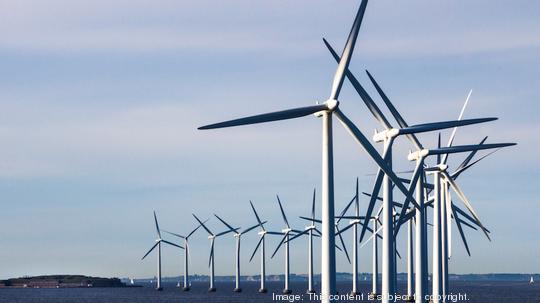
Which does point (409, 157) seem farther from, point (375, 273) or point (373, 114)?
point (375, 273)

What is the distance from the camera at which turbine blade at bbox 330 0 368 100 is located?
7294 cm

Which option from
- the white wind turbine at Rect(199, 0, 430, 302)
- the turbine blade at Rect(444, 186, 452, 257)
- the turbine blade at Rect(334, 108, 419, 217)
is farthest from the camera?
the turbine blade at Rect(444, 186, 452, 257)

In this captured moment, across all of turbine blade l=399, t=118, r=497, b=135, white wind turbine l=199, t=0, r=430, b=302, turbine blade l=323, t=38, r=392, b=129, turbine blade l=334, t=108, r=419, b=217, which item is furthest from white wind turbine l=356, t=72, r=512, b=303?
white wind turbine l=199, t=0, r=430, b=302

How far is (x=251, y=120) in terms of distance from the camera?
67500 mm

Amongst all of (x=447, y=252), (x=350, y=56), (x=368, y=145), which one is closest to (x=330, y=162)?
(x=368, y=145)

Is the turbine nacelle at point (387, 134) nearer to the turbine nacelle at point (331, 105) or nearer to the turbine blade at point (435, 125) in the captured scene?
the turbine blade at point (435, 125)

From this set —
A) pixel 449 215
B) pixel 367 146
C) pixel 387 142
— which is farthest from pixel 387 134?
pixel 449 215

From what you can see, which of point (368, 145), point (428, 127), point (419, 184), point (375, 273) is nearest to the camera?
point (368, 145)

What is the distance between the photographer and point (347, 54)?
73.0 meters

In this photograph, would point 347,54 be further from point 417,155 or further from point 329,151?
point 417,155

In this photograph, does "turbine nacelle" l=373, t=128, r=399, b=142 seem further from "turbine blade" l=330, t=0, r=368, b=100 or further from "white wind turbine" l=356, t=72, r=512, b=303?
"turbine blade" l=330, t=0, r=368, b=100

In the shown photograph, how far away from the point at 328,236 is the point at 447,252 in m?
41.8

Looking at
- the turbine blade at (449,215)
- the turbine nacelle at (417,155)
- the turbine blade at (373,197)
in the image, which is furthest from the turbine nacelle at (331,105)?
the turbine blade at (449,215)

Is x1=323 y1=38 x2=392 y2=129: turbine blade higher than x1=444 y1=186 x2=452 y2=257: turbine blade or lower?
higher
